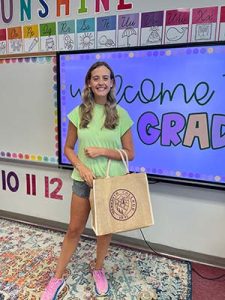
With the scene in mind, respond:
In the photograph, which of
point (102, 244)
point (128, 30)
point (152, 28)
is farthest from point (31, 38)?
point (102, 244)

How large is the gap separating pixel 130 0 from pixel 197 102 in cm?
81

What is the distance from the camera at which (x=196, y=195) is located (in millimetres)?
1973

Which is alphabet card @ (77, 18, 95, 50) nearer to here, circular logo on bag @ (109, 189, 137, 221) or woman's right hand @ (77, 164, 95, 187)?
woman's right hand @ (77, 164, 95, 187)

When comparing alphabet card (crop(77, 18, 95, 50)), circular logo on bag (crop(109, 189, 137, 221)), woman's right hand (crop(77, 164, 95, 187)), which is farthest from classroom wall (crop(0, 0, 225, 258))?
woman's right hand (crop(77, 164, 95, 187))

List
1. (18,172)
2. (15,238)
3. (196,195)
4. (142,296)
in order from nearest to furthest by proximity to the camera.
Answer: (142,296)
(196,195)
(15,238)
(18,172)

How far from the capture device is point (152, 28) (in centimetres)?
186

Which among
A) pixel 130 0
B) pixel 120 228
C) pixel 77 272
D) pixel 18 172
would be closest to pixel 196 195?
pixel 120 228

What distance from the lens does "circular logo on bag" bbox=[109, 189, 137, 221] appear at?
56.1 inches

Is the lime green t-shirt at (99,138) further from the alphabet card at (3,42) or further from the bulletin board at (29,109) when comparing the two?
the alphabet card at (3,42)

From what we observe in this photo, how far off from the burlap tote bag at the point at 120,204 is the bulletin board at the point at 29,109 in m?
1.02

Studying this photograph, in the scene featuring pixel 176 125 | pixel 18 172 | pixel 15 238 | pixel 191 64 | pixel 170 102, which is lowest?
pixel 15 238

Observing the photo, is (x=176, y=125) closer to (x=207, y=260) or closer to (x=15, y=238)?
(x=207, y=260)

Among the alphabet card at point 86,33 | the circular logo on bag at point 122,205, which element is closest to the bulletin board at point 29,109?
the alphabet card at point 86,33

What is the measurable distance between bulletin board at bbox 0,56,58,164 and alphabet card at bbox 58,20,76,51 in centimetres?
14
